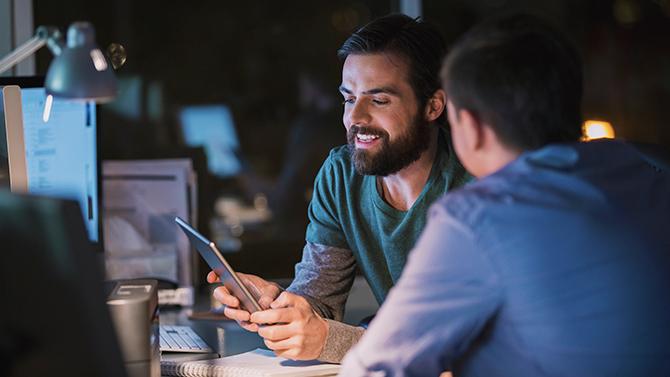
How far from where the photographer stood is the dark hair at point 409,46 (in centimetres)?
216

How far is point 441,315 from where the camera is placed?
1.23 meters

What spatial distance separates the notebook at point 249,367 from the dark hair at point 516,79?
0.59m

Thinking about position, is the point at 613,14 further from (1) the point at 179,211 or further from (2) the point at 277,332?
(2) the point at 277,332

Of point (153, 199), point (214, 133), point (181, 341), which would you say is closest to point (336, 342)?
point (181, 341)

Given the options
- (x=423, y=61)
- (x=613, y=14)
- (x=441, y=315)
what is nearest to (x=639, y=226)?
(x=441, y=315)

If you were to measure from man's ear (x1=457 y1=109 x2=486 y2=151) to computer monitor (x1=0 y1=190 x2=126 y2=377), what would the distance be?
557 mm

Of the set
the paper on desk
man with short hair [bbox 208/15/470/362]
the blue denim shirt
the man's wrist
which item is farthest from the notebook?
the paper on desk

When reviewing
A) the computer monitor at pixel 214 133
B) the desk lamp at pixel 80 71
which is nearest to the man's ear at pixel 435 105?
the desk lamp at pixel 80 71

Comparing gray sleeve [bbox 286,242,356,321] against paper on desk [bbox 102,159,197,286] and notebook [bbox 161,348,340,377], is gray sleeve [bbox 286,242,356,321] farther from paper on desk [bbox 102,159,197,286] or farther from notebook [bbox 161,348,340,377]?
paper on desk [bbox 102,159,197,286]

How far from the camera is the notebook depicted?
1692 mm

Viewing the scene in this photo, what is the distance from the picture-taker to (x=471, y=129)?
4.35 ft

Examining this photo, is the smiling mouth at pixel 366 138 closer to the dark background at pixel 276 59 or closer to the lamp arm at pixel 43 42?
the lamp arm at pixel 43 42

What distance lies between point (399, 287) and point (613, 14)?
690 centimetres

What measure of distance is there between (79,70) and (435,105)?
804 mm
